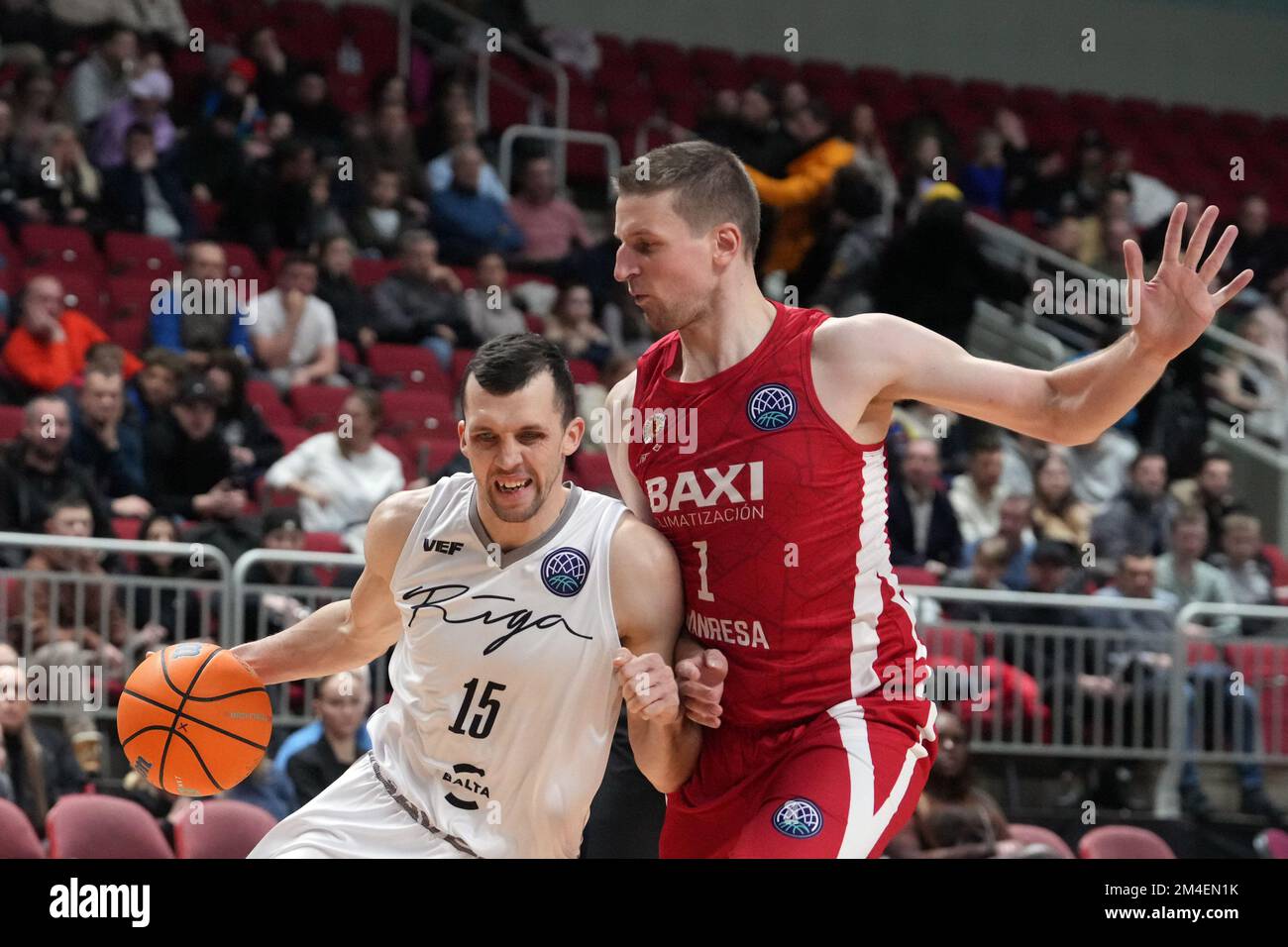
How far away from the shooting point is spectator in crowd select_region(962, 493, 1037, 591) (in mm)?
10039

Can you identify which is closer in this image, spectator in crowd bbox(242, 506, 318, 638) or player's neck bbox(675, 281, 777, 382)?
player's neck bbox(675, 281, 777, 382)

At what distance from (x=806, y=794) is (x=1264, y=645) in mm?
6221

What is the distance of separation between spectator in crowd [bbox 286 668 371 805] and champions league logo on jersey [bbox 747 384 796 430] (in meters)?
3.70

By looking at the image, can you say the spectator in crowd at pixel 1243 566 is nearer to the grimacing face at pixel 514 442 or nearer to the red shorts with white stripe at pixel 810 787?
the red shorts with white stripe at pixel 810 787

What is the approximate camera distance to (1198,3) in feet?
63.2

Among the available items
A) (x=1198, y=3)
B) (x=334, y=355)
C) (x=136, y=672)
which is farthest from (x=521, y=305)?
(x=1198, y=3)

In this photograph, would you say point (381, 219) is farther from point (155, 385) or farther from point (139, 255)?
point (155, 385)

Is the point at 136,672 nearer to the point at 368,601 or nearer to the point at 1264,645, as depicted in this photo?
the point at 368,601

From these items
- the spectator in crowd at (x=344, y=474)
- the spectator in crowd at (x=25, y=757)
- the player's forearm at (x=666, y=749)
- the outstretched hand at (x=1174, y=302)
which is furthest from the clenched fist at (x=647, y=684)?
the spectator in crowd at (x=344, y=474)

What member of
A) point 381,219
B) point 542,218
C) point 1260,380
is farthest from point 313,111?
point 1260,380

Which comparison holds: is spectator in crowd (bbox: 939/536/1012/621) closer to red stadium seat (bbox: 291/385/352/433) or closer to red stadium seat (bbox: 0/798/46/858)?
red stadium seat (bbox: 291/385/352/433)

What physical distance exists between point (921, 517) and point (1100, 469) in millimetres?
2080

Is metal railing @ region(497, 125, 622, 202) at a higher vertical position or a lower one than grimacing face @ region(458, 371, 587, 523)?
higher

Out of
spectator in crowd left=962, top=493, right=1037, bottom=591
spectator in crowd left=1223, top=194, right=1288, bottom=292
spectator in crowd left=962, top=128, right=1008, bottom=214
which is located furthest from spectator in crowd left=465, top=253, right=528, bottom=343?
spectator in crowd left=1223, top=194, right=1288, bottom=292
